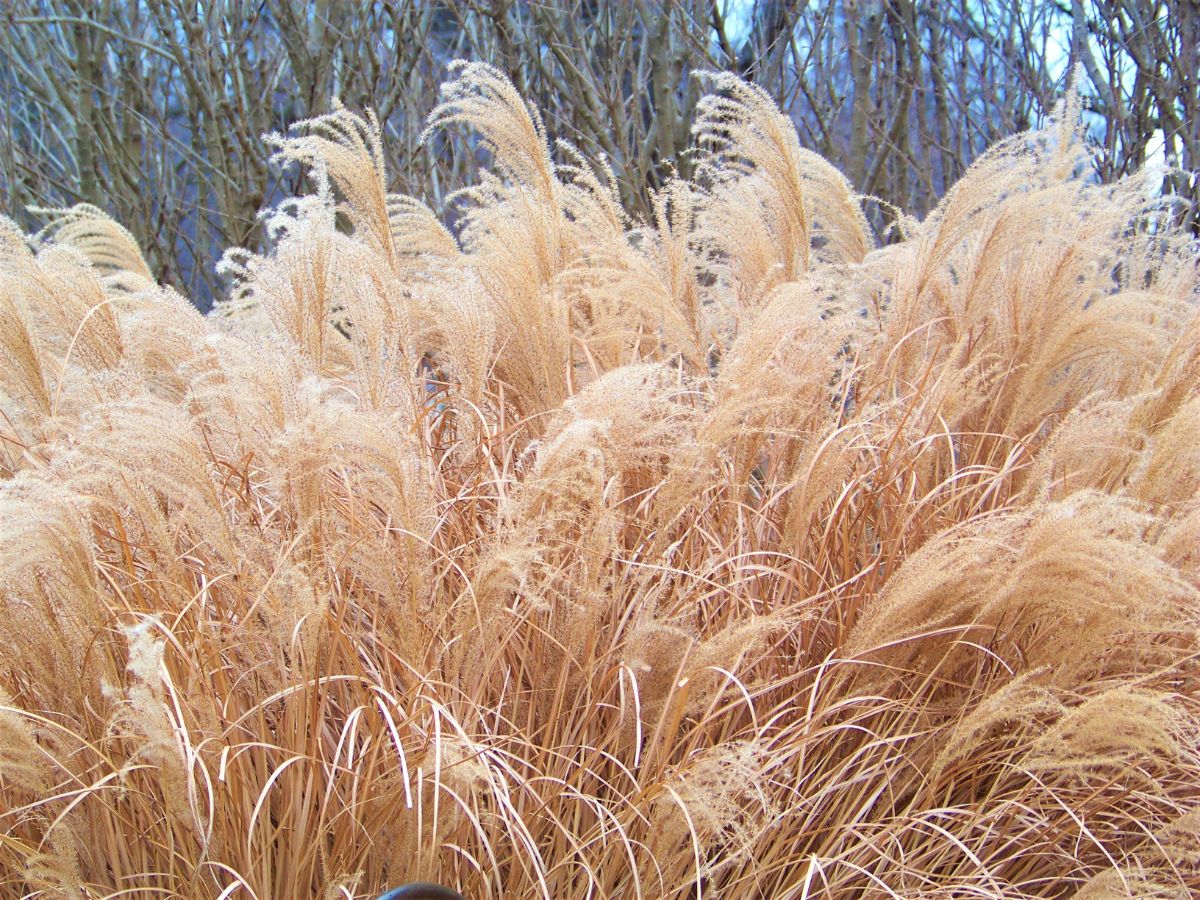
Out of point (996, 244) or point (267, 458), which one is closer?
point (267, 458)

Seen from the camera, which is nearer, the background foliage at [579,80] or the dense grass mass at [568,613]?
the dense grass mass at [568,613]

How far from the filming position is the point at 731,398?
1907 mm

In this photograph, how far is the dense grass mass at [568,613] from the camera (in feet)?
5.25

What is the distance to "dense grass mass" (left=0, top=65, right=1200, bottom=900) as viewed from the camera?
1602mm

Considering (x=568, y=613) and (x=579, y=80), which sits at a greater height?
(x=579, y=80)

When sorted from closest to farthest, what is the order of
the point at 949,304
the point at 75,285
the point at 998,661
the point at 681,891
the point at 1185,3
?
1. the point at 681,891
2. the point at 998,661
3. the point at 75,285
4. the point at 949,304
5. the point at 1185,3

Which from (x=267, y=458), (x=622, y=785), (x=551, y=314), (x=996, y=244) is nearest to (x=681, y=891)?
(x=622, y=785)

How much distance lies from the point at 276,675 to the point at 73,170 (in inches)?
290

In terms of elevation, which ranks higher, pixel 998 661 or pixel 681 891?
pixel 998 661

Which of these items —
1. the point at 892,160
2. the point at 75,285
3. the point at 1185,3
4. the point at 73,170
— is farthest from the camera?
the point at 73,170

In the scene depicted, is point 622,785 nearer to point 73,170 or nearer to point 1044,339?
point 1044,339

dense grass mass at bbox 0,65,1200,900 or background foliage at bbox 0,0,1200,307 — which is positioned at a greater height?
background foliage at bbox 0,0,1200,307

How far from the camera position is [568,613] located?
1.79 m

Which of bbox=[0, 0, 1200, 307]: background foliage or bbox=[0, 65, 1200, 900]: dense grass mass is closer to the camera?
bbox=[0, 65, 1200, 900]: dense grass mass
